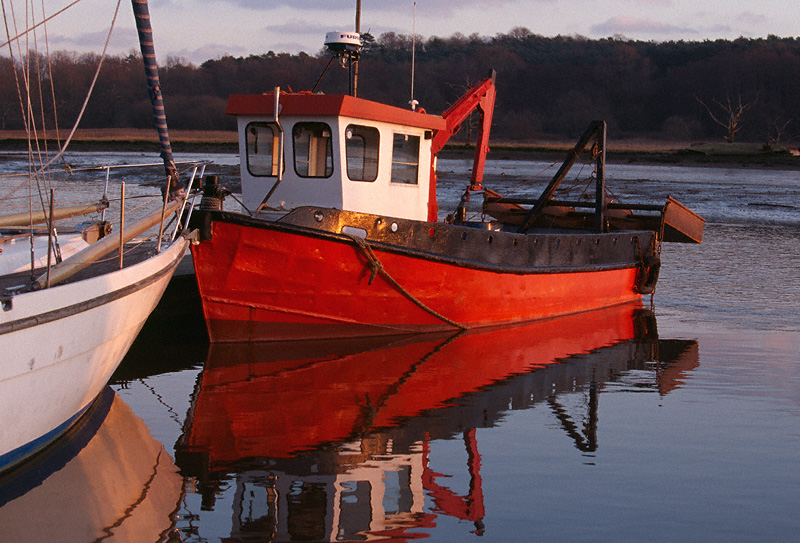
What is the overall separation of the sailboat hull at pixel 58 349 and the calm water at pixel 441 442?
0.29 m

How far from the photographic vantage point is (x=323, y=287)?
9.35 metres

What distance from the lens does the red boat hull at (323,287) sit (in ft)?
29.3

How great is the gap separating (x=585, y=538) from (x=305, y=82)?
7529 centimetres

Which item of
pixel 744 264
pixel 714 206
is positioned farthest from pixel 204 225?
pixel 714 206

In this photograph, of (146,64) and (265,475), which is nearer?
(265,475)

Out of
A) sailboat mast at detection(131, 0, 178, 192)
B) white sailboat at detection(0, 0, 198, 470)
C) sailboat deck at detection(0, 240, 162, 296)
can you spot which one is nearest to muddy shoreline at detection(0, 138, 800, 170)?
sailboat mast at detection(131, 0, 178, 192)

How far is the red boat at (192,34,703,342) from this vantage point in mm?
9016

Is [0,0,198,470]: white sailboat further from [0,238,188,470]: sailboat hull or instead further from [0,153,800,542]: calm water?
[0,153,800,542]: calm water

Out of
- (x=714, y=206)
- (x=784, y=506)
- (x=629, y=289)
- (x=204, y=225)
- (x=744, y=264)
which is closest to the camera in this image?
(x=784, y=506)

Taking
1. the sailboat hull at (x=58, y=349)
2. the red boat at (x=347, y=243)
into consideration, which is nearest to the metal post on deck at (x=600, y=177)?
the red boat at (x=347, y=243)

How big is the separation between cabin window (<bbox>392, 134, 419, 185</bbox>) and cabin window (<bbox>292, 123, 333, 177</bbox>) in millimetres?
894

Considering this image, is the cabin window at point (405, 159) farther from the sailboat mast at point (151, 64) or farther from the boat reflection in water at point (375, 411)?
the sailboat mast at point (151, 64)

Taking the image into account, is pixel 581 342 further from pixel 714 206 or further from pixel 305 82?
pixel 305 82

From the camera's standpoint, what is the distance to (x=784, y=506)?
5.51 m
